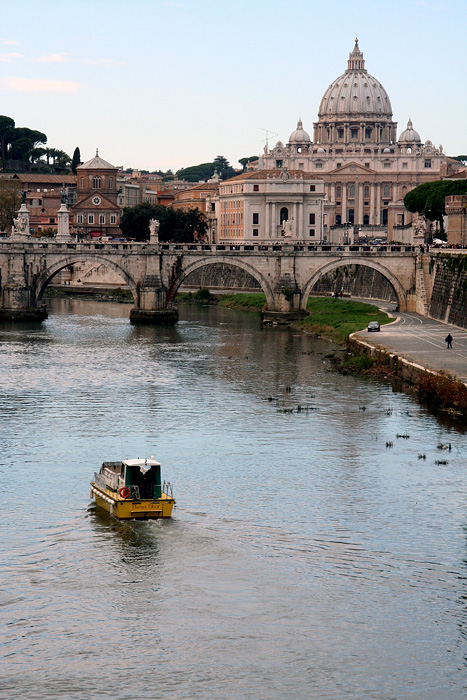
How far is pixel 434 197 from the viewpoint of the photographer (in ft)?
355

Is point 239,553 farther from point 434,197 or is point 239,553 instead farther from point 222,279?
point 222,279

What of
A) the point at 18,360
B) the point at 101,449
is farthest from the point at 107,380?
the point at 101,449

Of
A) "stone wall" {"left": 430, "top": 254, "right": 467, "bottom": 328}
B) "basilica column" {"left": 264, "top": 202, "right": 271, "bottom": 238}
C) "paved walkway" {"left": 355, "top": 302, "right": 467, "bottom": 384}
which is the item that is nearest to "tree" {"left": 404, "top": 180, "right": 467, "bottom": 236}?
"stone wall" {"left": 430, "top": 254, "right": 467, "bottom": 328}

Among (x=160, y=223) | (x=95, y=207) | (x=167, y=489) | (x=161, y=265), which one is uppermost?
(x=95, y=207)

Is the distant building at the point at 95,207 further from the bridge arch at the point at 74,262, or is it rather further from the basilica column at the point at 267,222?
the bridge arch at the point at 74,262

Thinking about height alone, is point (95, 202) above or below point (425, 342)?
above

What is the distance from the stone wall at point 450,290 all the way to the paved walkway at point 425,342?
0.65 metres

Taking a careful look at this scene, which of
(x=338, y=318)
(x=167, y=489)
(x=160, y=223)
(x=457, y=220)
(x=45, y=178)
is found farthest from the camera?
(x=45, y=178)

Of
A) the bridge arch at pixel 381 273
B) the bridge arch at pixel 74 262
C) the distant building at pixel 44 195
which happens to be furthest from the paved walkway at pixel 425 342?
the distant building at pixel 44 195

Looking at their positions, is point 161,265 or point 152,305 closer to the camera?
point 152,305

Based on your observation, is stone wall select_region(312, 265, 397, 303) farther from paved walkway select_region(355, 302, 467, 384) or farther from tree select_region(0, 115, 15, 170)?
tree select_region(0, 115, 15, 170)

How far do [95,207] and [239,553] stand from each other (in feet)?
406

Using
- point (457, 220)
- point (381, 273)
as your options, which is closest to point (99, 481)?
point (381, 273)

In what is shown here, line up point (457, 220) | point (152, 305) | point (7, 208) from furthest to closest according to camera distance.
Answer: point (7, 208)
point (457, 220)
point (152, 305)
